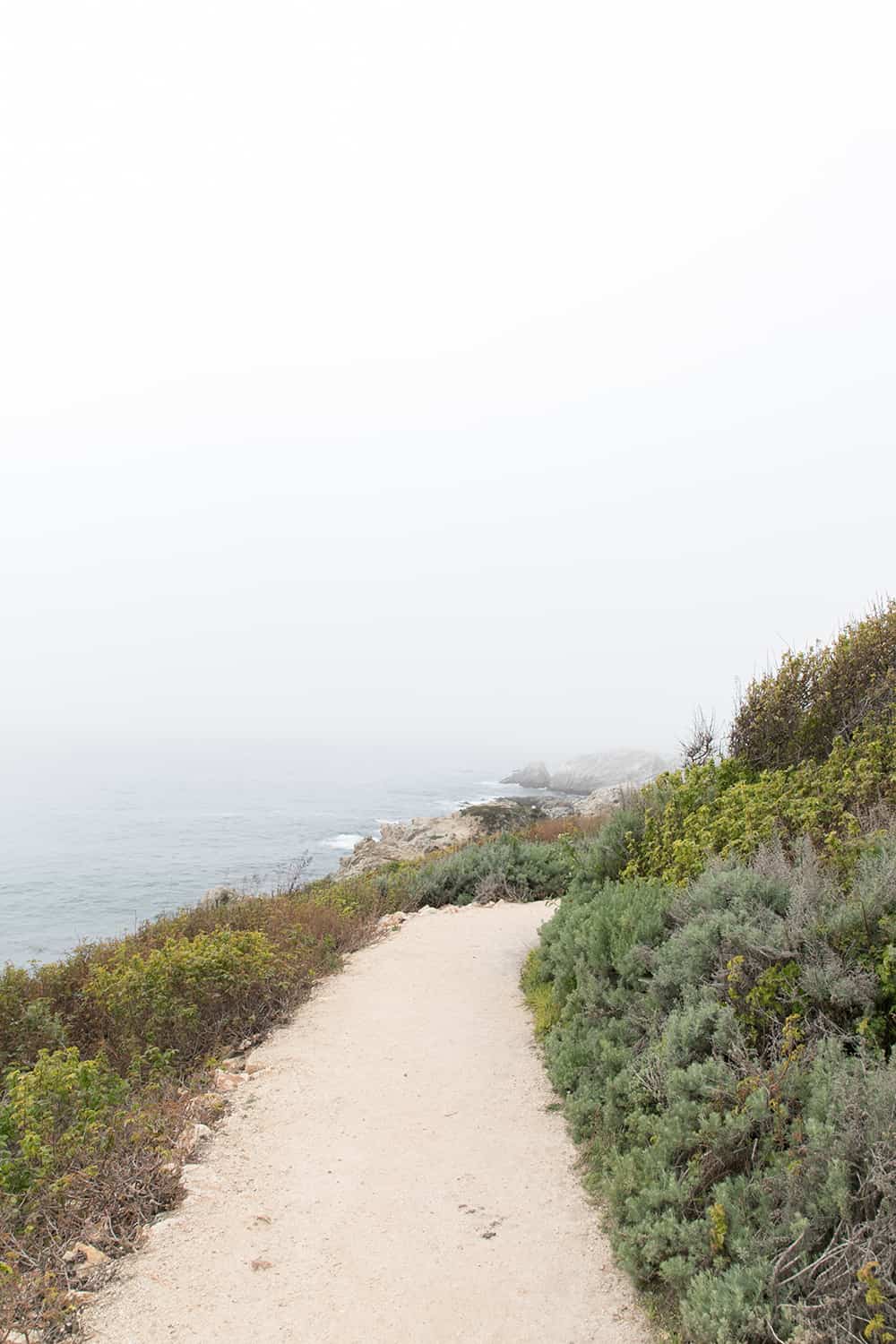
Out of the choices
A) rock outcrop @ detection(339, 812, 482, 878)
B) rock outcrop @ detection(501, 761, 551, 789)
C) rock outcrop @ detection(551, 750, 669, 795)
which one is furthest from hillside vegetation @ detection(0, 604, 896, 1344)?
rock outcrop @ detection(501, 761, 551, 789)

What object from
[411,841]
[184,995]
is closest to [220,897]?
[184,995]

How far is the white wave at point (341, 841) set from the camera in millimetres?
34156

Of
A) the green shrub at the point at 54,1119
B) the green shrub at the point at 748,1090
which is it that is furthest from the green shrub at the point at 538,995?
the green shrub at the point at 54,1119

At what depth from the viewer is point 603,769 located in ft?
224

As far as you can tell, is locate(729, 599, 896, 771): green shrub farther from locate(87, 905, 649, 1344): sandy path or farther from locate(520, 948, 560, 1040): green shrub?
locate(87, 905, 649, 1344): sandy path

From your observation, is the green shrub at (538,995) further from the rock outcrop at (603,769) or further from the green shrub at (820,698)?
the rock outcrop at (603,769)

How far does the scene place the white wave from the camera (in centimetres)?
3416

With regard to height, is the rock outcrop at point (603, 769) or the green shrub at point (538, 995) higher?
the green shrub at point (538, 995)

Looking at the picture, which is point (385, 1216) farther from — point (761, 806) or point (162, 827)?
point (162, 827)

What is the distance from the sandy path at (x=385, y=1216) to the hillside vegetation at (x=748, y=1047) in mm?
369

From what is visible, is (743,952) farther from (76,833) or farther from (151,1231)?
(76,833)

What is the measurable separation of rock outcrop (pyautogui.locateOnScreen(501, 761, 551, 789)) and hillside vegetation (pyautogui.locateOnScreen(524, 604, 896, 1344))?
5674 cm

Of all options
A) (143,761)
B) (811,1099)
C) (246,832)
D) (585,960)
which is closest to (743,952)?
(811,1099)

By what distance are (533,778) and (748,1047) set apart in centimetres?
6584
